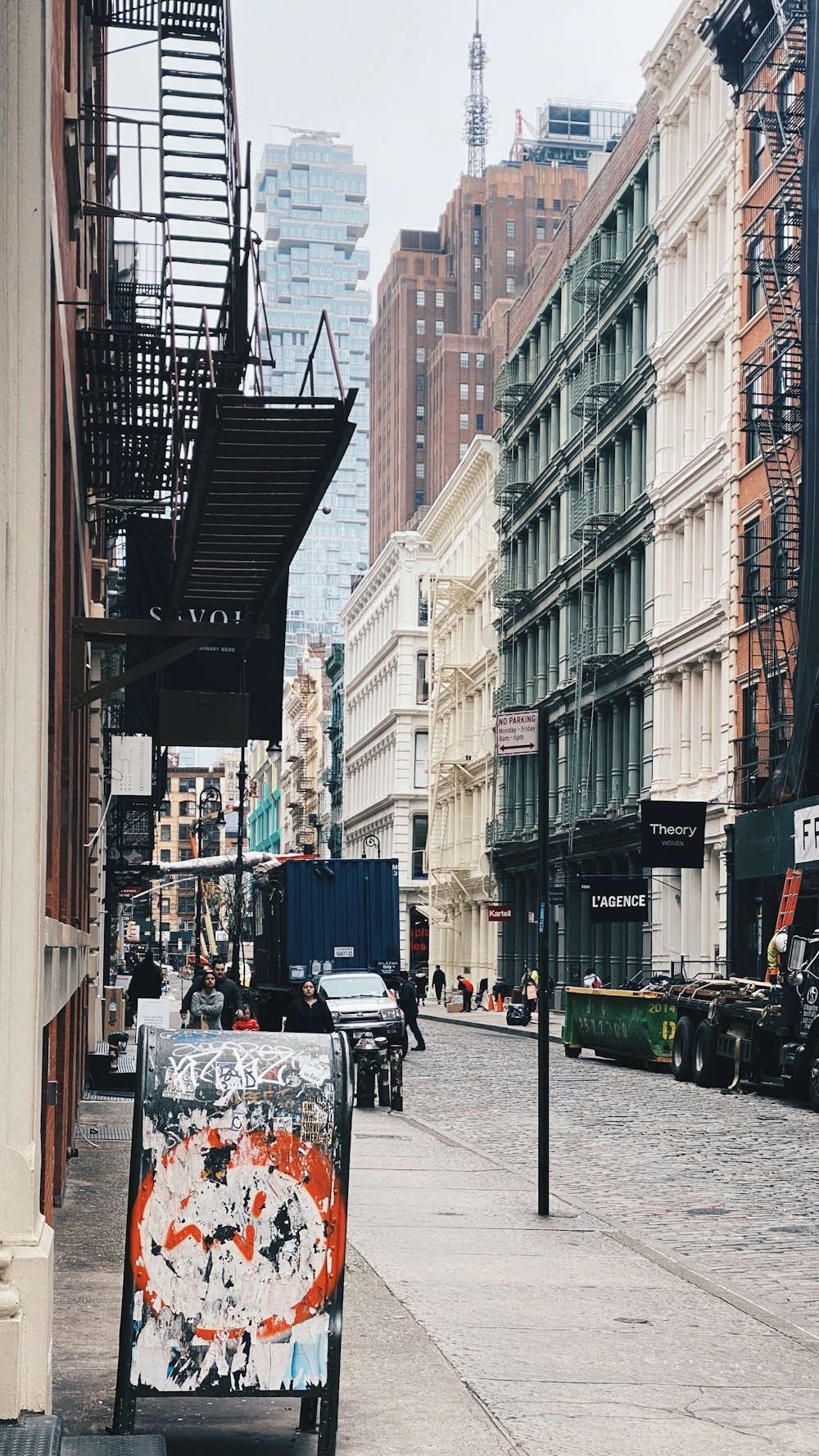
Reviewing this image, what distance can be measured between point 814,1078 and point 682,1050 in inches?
217

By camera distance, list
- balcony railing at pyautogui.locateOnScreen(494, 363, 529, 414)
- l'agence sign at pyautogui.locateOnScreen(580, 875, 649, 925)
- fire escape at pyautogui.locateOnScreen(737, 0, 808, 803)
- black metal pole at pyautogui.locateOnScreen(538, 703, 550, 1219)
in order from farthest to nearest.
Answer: balcony railing at pyautogui.locateOnScreen(494, 363, 529, 414), l'agence sign at pyautogui.locateOnScreen(580, 875, 649, 925), fire escape at pyautogui.locateOnScreen(737, 0, 808, 803), black metal pole at pyautogui.locateOnScreen(538, 703, 550, 1219)

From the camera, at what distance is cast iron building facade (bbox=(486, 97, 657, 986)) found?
5275cm

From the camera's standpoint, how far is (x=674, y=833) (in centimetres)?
4381

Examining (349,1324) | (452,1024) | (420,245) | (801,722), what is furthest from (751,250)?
(420,245)

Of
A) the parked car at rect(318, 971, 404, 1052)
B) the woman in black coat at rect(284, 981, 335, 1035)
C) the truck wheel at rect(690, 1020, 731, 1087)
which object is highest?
the woman in black coat at rect(284, 981, 335, 1035)

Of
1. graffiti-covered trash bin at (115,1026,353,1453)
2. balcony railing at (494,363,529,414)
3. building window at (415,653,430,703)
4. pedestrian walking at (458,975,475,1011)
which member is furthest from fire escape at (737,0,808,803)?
building window at (415,653,430,703)

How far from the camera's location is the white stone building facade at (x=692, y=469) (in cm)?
4531

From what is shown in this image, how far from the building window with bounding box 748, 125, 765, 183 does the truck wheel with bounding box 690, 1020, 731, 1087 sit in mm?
23364

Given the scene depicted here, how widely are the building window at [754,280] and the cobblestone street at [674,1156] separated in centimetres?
1963

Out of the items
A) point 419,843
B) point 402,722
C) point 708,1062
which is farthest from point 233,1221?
point 402,722

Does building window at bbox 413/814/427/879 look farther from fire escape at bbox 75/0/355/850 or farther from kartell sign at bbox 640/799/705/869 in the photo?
fire escape at bbox 75/0/355/850

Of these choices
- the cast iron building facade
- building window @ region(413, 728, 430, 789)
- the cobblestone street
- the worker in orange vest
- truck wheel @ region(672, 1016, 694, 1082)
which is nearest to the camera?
the cobblestone street

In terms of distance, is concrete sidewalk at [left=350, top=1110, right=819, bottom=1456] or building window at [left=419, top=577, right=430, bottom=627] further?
building window at [left=419, top=577, right=430, bottom=627]

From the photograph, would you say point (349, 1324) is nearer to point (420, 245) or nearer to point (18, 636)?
point (18, 636)
